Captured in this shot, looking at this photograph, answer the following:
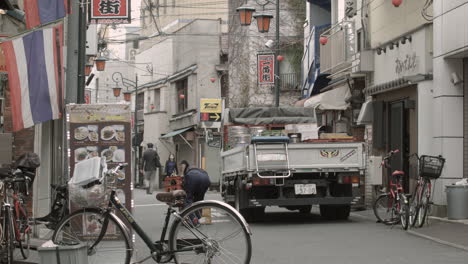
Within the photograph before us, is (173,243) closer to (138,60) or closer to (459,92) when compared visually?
(459,92)

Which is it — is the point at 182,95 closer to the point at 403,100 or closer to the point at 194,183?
the point at 403,100

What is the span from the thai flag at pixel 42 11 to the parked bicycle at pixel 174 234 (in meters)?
5.35

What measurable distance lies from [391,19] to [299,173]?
6.30m

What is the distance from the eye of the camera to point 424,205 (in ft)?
49.1

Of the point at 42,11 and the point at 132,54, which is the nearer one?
the point at 42,11

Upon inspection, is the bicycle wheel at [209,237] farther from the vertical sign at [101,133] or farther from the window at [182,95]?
the window at [182,95]

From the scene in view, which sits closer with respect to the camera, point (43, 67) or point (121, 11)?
point (43, 67)

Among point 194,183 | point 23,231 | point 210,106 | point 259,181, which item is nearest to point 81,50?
point 194,183

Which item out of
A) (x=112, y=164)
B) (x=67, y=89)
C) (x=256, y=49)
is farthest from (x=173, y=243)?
(x=256, y=49)

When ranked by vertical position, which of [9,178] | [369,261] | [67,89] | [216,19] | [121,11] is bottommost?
[369,261]

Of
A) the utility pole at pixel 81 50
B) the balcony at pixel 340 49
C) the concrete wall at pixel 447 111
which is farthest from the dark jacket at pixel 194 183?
the balcony at pixel 340 49

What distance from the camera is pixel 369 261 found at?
417 inches

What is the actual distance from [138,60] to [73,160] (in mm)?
48456

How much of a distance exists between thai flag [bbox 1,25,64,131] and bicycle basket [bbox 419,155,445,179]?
22.5 feet
